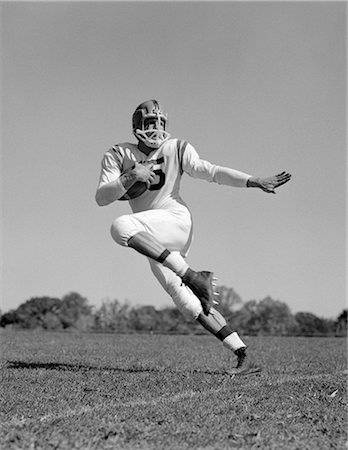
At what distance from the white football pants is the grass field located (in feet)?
2.30

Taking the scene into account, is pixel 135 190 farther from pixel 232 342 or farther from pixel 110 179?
pixel 232 342

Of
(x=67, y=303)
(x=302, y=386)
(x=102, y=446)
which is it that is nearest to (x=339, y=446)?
(x=102, y=446)

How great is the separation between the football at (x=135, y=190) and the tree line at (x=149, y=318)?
61684 mm

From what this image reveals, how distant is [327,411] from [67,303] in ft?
259

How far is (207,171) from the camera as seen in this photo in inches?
A: 228

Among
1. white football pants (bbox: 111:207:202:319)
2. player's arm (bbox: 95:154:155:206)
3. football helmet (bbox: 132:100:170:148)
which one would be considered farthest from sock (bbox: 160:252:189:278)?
football helmet (bbox: 132:100:170:148)

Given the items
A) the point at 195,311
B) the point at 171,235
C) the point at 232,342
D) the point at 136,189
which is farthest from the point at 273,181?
the point at 232,342

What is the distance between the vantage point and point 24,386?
4.62 meters

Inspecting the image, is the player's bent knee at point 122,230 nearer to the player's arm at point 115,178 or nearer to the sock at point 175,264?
the player's arm at point 115,178

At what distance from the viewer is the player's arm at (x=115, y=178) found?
5.51 m

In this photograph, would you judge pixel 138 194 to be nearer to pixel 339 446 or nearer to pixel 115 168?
pixel 115 168

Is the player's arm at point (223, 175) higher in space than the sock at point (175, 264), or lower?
higher

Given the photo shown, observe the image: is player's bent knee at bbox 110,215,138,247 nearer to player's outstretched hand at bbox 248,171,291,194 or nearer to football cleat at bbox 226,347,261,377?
player's outstretched hand at bbox 248,171,291,194

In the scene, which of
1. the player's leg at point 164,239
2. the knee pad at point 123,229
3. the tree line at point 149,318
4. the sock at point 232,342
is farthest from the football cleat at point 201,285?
the tree line at point 149,318
